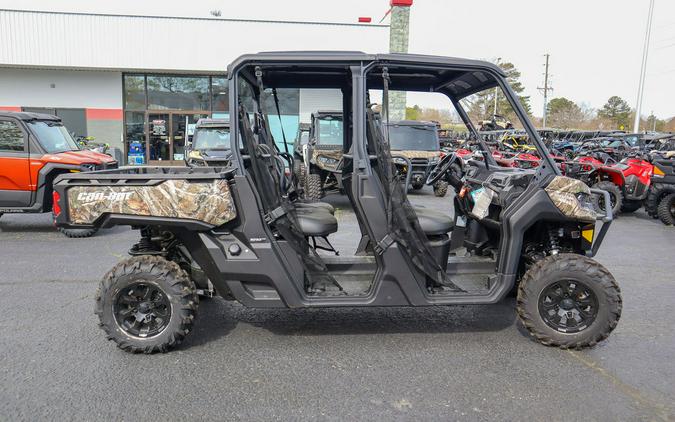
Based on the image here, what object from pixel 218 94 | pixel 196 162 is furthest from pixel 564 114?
pixel 196 162

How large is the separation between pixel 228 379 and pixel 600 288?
2.81 m

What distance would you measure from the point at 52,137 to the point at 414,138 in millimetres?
8619

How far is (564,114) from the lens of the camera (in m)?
63.1

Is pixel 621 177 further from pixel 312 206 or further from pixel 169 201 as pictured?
pixel 169 201

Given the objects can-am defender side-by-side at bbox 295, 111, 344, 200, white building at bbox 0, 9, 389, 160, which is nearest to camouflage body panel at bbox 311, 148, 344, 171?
can-am defender side-by-side at bbox 295, 111, 344, 200

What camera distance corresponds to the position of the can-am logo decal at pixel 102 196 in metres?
3.72

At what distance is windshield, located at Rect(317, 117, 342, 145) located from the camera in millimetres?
11516

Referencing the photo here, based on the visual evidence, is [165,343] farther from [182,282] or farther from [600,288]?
[600,288]

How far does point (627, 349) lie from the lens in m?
4.10

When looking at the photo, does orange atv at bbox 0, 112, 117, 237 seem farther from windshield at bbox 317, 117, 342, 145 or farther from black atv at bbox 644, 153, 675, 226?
black atv at bbox 644, 153, 675, 226

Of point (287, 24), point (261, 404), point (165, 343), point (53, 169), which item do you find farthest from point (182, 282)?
point (287, 24)

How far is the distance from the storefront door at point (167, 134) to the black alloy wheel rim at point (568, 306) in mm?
20157

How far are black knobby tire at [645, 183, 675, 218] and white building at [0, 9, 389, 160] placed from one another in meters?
12.6

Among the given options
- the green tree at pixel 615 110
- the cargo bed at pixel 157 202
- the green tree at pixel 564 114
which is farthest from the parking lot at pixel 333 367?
the green tree at pixel 615 110
